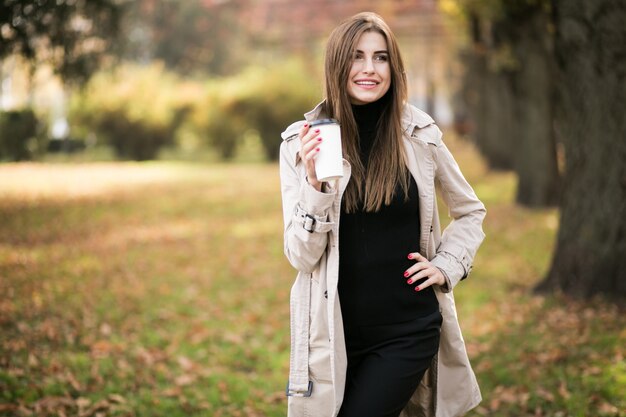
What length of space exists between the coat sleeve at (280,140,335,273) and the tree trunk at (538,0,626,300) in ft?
16.6

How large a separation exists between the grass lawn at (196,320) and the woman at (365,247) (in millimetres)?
2753

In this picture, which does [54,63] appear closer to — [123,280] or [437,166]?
[123,280]

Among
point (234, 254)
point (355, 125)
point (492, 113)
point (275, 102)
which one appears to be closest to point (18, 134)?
point (234, 254)

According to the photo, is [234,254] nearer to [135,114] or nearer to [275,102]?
[135,114]

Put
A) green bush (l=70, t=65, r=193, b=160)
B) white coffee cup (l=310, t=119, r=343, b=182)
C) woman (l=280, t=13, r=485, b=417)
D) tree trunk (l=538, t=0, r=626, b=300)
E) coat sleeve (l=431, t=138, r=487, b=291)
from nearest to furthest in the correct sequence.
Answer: white coffee cup (l=310, t=119, r=343, b=182)
woman (l=280, t=13, r=485, b=417)
coat sleeve (l=431, t=138, r=487, b=291)
tree trunk (l=538, t=0, r=626, b=300)
green bush (l=70, t=65, r=193, b=160)

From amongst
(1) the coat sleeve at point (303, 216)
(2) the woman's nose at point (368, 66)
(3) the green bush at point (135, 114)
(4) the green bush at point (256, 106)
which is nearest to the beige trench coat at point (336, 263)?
(1) the coat sleeve at point (303, 216)

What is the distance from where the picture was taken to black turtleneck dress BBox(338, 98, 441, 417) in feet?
9.47

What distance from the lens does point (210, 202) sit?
1822 cm

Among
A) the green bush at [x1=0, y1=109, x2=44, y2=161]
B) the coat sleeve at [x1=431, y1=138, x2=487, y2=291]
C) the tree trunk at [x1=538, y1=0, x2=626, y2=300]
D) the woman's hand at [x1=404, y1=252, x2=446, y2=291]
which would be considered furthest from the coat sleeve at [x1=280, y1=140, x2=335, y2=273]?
the green bush at [x1=0, y1=109, x2=44, y2=161]

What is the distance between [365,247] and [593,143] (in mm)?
5260

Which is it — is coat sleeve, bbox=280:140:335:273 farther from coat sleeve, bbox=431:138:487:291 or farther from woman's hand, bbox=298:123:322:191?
coat sleeve, bbox=431:138:487:291

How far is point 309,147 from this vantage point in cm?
267

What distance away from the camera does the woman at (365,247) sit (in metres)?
2.87

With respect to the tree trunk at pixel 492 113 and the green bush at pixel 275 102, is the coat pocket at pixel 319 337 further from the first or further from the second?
the green bush at pixel 275 102
